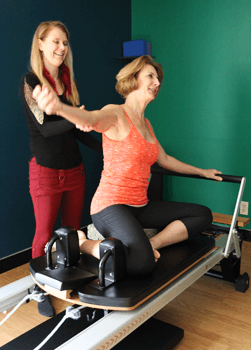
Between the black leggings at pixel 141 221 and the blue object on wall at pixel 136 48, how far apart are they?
1.89 m

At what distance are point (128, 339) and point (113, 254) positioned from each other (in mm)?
550

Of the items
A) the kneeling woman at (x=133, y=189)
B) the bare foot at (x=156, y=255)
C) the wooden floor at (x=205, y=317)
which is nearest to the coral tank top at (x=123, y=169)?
the kneeling woman at (x=133, y=189)

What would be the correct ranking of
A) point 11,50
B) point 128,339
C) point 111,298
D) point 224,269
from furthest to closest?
1. point 11,50
2. point 224,269
3. point 128,339
4. point 111,298

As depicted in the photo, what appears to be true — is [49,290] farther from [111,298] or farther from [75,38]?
[75,38]

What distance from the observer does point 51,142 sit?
6.23 feet

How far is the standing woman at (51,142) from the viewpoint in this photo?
70.9 inches

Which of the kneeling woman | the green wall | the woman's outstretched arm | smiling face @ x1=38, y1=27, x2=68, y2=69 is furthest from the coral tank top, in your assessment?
the green wall

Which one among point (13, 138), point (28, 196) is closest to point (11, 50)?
point (13, 138)

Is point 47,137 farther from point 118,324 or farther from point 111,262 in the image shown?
point 118,324

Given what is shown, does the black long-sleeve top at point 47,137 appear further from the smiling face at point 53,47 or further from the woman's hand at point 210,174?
the woman's hand at point 210,174

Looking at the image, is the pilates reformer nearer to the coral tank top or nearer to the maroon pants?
the coral tank top

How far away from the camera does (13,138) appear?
2.49m

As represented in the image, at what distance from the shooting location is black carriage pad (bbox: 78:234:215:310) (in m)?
1.26

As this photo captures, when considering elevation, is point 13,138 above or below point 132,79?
below
